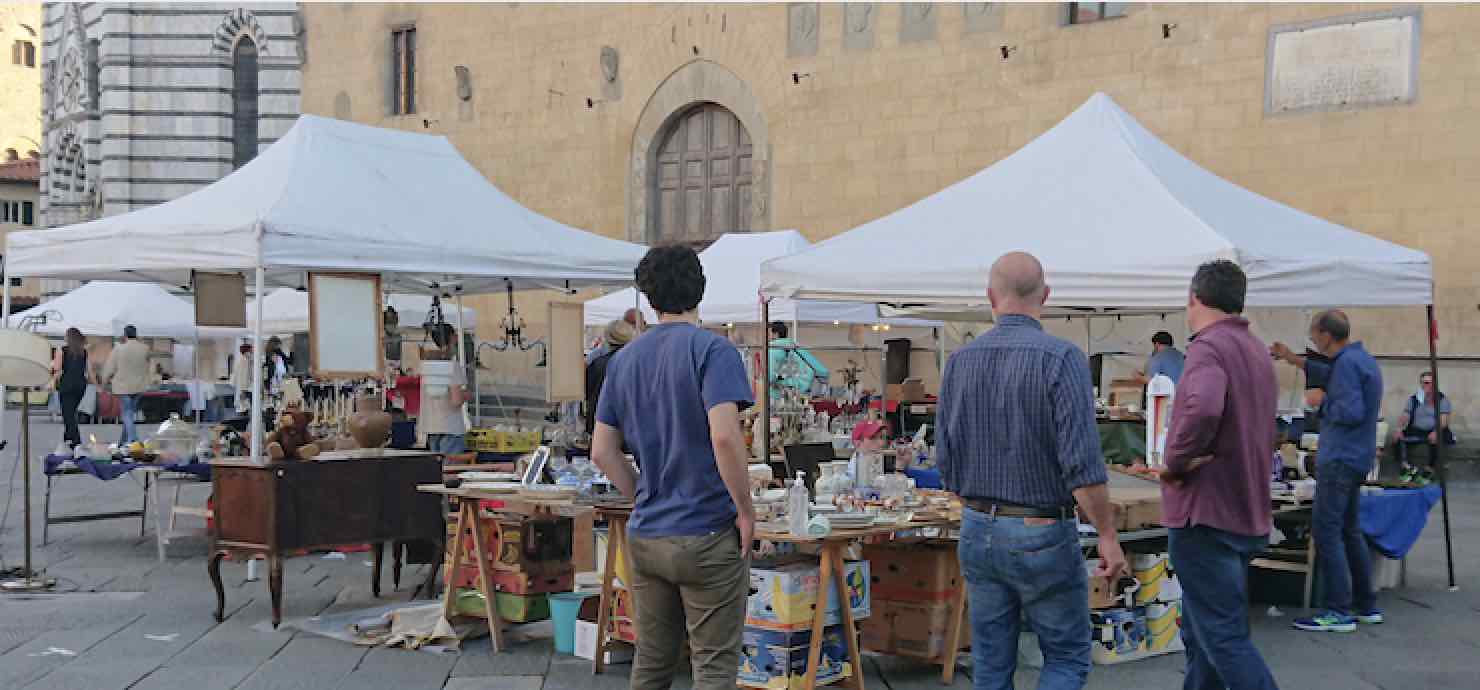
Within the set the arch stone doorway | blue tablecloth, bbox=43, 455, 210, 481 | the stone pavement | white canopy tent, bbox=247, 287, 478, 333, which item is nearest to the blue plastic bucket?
the stone pavement

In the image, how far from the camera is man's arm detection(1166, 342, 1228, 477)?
4.81 meters

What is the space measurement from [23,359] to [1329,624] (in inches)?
297

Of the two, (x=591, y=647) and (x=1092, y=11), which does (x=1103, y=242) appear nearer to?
(x=591, y=647)

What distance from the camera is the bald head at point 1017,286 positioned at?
438 cm

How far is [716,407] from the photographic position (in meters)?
4.27

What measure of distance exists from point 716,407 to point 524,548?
10.5 ft

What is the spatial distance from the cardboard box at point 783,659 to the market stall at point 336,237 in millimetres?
2833

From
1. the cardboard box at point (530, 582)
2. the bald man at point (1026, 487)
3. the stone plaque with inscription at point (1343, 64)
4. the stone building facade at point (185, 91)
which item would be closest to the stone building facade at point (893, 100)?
the stone plaque with inscription at point (1343, 64)

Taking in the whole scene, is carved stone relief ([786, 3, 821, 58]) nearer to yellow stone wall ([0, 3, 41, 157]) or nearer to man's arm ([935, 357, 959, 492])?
man's arm ([935, 357, 959, 492])

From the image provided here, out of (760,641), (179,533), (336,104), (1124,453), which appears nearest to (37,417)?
(336,104)

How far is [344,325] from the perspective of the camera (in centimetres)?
927

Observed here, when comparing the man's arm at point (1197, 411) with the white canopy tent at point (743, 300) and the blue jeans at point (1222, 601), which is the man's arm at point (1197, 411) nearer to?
the blue jeans at point (1222, 601)

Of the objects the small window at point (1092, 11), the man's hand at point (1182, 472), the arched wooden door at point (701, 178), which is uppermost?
the small window at point (1092, 11)

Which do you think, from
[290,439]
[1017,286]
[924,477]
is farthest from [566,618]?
[1017,286]
